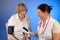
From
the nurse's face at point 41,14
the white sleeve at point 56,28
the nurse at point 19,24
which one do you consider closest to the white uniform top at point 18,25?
the nurse at point 19,24

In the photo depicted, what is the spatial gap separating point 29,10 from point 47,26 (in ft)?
1.00

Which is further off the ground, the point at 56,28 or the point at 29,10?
the point at 29,10

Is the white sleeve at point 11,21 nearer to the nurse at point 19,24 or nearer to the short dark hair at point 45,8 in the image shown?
the nurse at point 19,24

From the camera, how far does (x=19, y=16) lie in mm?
1468

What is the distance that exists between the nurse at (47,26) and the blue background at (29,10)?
7 centimetres

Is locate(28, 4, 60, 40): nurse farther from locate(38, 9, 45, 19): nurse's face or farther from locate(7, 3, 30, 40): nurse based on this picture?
locate(7, 3, 30, 40): nurse

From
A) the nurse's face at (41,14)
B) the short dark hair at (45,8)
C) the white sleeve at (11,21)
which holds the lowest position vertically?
the white sleeve at (11,21)

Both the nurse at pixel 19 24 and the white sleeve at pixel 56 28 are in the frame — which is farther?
the nurse at pixel 19 24

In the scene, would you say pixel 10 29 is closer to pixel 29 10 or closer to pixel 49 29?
pixel 29 10

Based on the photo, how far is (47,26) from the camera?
1358mm

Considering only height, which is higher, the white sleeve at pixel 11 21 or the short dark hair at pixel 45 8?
the short dark hair at pixel 45 8

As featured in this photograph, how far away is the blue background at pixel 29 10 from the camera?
4.80 ft

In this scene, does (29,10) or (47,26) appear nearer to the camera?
(47,26)

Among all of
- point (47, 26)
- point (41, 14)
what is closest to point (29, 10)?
point (41, 14)
